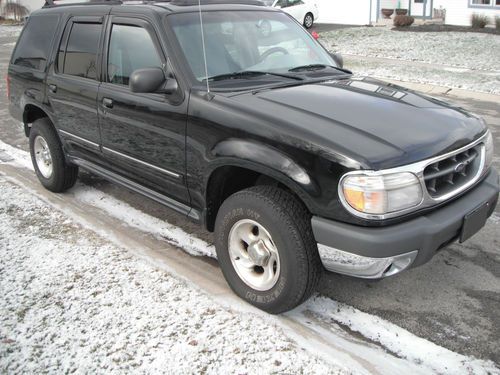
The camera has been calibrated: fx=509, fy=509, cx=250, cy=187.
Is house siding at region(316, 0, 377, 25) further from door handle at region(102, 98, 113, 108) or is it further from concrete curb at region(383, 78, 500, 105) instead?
door handle at region(102, 98, 113, 108)

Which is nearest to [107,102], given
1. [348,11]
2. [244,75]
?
[244,75]

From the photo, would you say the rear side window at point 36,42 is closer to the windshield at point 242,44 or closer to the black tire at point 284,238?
the windshield at point 242,44

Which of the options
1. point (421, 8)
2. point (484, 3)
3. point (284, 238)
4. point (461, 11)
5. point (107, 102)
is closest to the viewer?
point (284, 238)

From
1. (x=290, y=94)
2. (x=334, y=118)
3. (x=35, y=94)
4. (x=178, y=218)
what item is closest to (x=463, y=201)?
(x=334, y=118)

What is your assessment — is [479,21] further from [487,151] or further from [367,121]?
[367,121]

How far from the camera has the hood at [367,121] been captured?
8.82 feet

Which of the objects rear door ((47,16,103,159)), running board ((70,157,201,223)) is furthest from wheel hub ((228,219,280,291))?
rear door ((47,16,103,159))

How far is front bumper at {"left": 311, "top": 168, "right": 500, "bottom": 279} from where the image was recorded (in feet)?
8.47

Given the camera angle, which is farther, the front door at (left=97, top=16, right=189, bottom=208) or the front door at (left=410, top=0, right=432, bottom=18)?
the front door at (left=410, top=0, right=432, bottom=18)

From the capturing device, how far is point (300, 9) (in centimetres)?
2084

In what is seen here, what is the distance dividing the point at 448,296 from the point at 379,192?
1192 millimetres

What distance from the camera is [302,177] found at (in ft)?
9.00

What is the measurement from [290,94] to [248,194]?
76 cm

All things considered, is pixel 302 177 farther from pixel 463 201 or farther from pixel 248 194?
pixel 463 201
